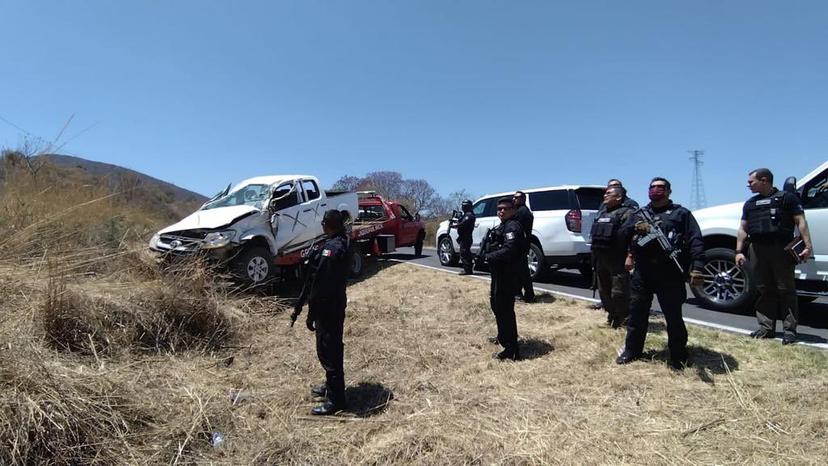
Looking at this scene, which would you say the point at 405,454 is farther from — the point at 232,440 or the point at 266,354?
the point at 266,354

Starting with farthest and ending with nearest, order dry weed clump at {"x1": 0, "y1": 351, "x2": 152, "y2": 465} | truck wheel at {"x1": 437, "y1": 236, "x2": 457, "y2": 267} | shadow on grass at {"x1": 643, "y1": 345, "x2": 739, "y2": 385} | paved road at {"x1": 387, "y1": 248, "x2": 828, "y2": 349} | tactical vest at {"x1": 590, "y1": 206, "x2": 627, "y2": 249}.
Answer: truck wheel at {"x1": 437, "y1": 236, "x2": 457, "y2": 267} < paved road at {"x1": 387, "y1": 248, "x2": 828, "y2": 349} < tactical vest at {"x1": 590, "y1": 206, "x2": 627, "y2": 249} < shadow on grass at {"x1": 643, "y1": 345, "x2": 739, "y2": 385} < dry weed clump at {"x1": 0, "y1": 351, "x2": 152, "y2": 465}

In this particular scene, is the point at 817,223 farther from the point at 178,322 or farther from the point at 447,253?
the point at 447,253

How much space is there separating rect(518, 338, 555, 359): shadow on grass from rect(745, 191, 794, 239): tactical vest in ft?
7.80

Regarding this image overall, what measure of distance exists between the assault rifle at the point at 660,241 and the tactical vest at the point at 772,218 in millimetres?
1364

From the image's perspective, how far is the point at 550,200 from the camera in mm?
8766

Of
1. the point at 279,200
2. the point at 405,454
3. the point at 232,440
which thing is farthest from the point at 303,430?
the point at 279,200

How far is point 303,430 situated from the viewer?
3566 mm

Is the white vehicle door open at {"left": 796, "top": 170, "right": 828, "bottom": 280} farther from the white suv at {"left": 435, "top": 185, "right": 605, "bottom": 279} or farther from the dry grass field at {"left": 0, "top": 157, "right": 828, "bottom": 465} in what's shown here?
the white suv at {"left": 435, "top": 185, "right": 605, "bottom": 279}

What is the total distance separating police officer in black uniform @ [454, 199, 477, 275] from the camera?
31.2 ft

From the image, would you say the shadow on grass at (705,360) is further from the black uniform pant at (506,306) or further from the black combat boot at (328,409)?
the black combat boot at (328,409)

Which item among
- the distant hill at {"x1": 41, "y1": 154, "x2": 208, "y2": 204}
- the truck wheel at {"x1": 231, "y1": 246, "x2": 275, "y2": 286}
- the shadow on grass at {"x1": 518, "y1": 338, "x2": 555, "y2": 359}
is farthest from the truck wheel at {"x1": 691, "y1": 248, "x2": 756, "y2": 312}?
the distant hill at {"x1": 41, "y1": 154, "x2": 208, "y2": 204}

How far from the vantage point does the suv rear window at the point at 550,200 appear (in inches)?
336

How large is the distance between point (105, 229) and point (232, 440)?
6685 millimetres

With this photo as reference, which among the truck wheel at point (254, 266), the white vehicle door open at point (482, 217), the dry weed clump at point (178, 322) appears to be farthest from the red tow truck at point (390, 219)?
the dry weed clump at point (178, 322)
